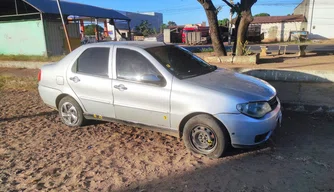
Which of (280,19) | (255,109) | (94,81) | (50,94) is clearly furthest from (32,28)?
(280,19)

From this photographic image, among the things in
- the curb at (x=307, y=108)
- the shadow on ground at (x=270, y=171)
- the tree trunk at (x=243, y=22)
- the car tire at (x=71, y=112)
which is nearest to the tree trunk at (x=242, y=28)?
the tree trunk at (x=243, y=22)

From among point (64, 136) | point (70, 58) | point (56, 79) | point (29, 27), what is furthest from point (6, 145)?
point (29, 27)

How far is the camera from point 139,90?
14.0 feet

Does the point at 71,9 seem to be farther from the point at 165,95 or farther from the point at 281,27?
the point at 281,27

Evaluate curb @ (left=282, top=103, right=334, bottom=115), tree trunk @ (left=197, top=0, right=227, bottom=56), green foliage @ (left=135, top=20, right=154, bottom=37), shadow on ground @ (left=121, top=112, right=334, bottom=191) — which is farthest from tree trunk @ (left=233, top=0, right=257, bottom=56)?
green foliage @ (left=135, top=20, right=154, bottom=37)

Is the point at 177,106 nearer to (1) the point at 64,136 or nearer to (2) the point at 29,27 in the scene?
(1) the point at 64,136

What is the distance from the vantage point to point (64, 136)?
16.2ft

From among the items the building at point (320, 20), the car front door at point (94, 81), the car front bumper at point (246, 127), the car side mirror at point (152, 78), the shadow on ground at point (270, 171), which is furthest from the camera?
the building at point (320, 20)

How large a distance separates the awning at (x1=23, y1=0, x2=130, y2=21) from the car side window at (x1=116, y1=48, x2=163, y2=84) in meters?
12.6

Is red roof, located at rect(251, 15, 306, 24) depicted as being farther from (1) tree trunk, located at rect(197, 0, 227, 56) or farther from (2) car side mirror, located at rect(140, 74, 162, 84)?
(2) car side mirror, located at rect(140, 74, 162, 84)

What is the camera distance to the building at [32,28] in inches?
611

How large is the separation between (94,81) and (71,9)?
50.4ft

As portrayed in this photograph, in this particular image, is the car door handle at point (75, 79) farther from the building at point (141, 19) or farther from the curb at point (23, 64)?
the building at point (141, 19)

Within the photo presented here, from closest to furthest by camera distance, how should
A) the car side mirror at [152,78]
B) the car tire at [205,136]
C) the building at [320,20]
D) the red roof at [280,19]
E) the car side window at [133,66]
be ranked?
1. the car tire at [205,136]
2. the car side mirror at [152,78]
3. the car side window at [133,66]
4. the building at [320,20]
5. the red roof at [280,19]
